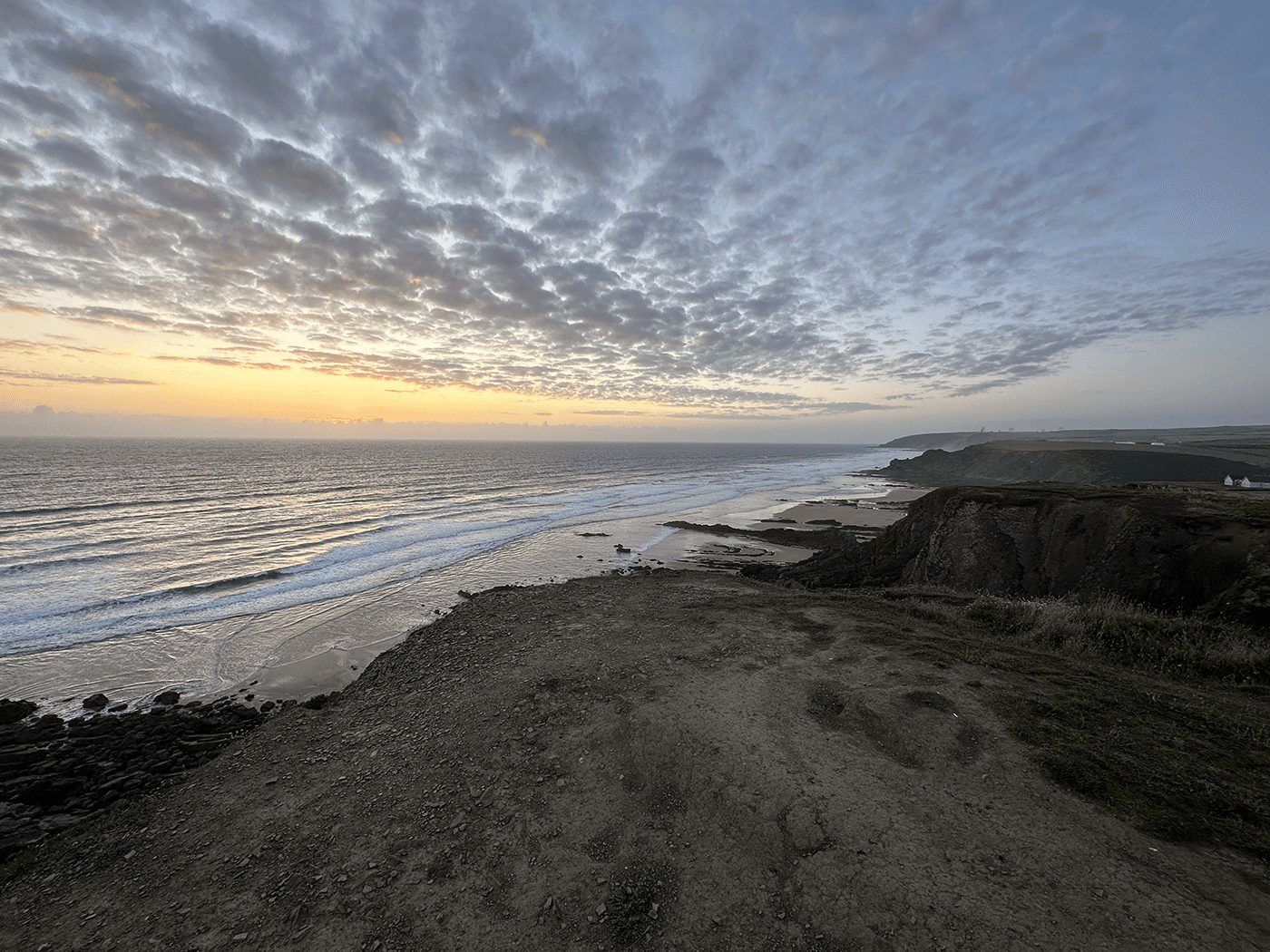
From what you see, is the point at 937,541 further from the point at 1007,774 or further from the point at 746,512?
the point at 746,512

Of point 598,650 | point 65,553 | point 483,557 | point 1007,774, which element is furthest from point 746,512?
point 65,553

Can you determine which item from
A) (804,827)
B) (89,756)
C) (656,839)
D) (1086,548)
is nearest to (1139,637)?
(1086,548)

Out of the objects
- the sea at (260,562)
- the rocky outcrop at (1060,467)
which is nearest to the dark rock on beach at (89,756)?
the sea at (260,562)

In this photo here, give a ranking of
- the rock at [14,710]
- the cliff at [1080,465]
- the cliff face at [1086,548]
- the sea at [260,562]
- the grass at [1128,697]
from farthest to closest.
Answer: the cliff at [1080,465]
the sea at [260,562]
the cliff face at [1086,548]
the rock at [14,710]
the grass at [1128,697]

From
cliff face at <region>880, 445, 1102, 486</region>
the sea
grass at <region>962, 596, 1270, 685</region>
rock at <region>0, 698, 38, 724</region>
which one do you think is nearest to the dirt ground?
grass at <region>962, 596, 1270, 685</region>

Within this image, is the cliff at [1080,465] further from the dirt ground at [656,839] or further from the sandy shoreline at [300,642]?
the dirt ground at [656,839]

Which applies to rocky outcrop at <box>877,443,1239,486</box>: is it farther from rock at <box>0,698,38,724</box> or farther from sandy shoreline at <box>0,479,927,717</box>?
rock at <box>0,698,38,724</box>
